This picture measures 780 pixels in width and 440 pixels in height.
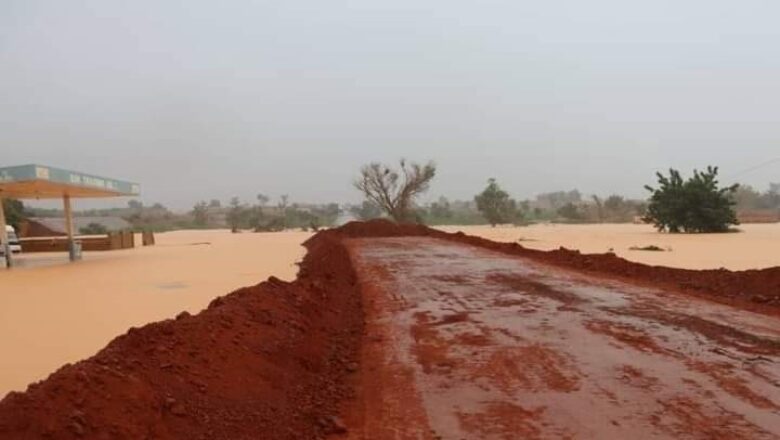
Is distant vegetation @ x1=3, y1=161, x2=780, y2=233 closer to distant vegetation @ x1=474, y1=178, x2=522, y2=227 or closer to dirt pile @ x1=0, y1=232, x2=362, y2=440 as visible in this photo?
distant vegetation @ x1=474, y1=178, x2=522, y2=227

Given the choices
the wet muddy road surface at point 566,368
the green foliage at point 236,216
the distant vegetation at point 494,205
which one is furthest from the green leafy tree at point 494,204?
the wet muddy road surface at point 566,368

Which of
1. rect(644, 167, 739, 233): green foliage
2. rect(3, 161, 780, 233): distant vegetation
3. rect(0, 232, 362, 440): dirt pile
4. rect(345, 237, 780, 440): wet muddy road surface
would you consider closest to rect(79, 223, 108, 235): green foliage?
rect(3, 161, 780, 233): distant vegetation

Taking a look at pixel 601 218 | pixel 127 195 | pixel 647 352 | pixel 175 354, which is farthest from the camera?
pixel 601 218

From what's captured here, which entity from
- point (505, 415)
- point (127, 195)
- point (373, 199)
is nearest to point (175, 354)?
point (505, 415)

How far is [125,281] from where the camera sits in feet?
58.0

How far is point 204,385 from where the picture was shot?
18.9ft

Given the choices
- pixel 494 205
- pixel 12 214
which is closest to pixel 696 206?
pixel 494 205

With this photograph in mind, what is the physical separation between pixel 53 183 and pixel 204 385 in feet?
69.3

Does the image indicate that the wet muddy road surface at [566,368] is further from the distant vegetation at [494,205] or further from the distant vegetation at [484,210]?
the distant vegetation at [494,205]

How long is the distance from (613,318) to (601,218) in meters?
65.2

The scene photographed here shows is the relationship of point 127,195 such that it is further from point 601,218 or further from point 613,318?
point 601,218

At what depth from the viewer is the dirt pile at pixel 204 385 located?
436 cm

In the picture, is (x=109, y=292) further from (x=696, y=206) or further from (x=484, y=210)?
(x=484, y=210)

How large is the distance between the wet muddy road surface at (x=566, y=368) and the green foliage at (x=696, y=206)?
29.8m
